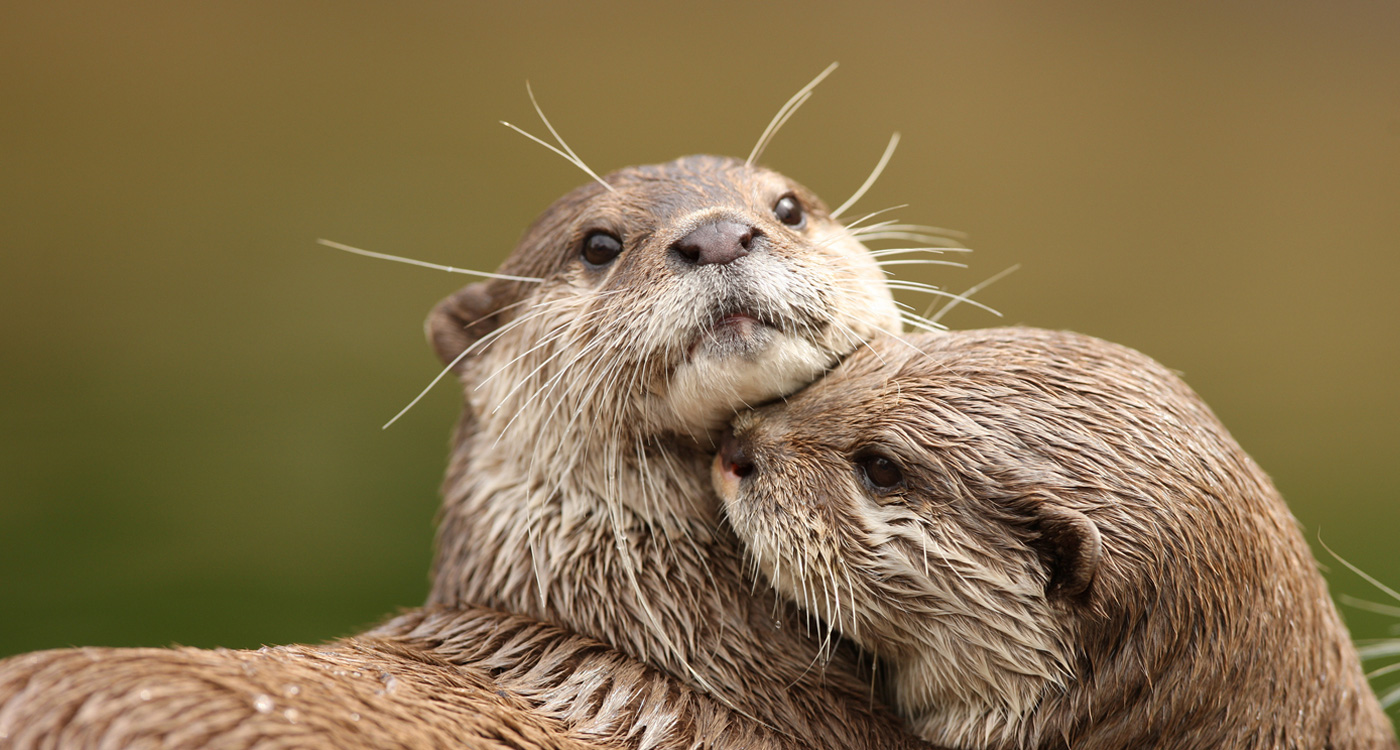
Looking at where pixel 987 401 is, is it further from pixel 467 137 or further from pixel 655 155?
pixel 467 137

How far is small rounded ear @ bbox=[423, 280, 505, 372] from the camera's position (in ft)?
8.74

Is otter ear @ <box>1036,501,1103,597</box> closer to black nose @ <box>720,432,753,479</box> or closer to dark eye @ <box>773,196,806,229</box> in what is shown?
black nose @ <box>720,432,753,479</box>

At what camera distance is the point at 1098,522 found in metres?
1.85

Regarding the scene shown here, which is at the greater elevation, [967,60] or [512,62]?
[967,60]

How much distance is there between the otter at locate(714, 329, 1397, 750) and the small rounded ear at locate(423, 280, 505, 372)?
0.84 metres

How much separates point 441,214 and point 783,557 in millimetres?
5306

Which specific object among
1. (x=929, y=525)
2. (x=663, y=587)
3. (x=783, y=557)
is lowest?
(x=663, y=587)

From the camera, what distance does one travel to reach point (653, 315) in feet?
6.87

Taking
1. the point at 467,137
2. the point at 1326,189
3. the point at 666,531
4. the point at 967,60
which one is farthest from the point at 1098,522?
the point at 1326,189

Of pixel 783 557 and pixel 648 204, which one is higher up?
pixel 648 204

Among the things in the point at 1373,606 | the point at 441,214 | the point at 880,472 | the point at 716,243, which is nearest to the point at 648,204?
the point at 716,243

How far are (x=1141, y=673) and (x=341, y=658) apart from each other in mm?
1373

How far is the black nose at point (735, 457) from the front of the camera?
2188 millimetres

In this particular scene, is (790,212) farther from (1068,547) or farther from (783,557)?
(1068,547)
